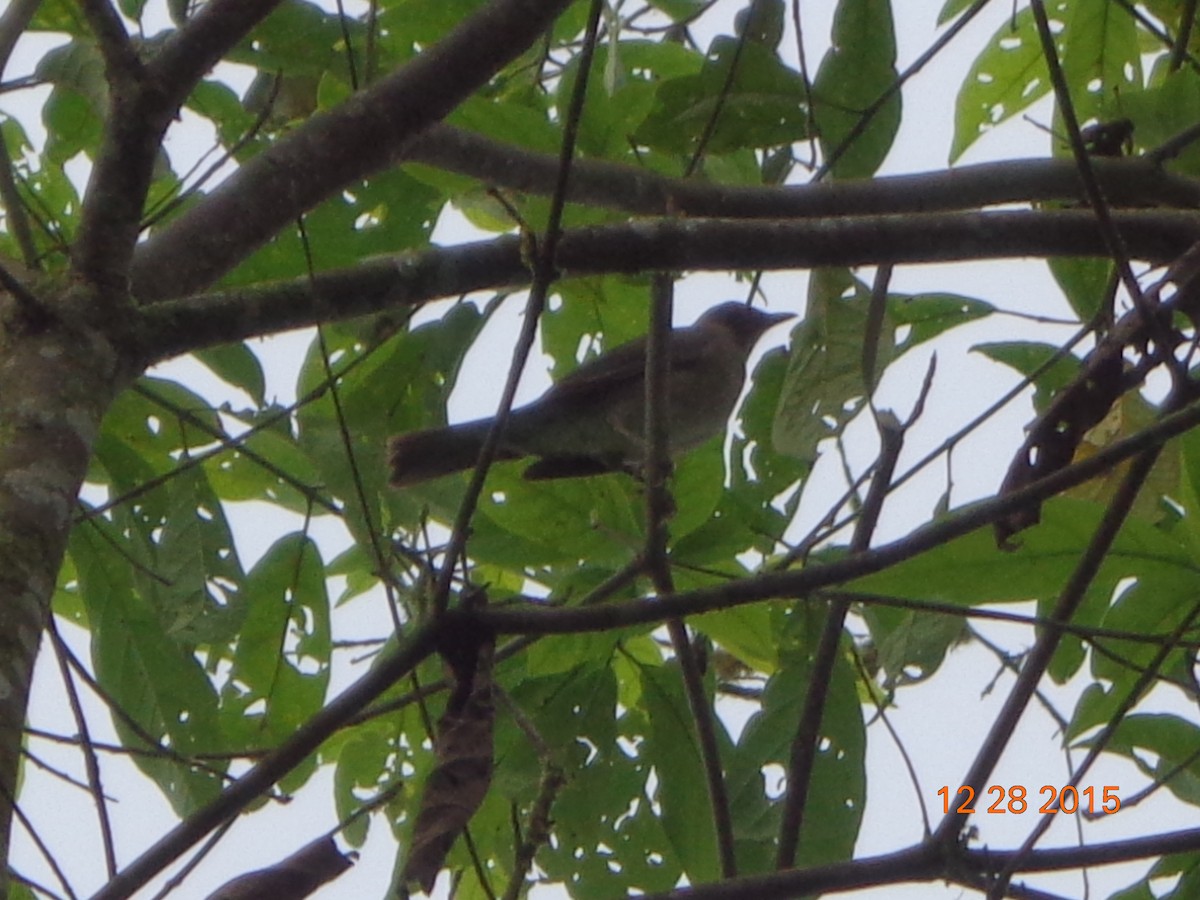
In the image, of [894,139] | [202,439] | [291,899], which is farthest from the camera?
[202,439]

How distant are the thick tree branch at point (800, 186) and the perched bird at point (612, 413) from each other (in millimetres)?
744

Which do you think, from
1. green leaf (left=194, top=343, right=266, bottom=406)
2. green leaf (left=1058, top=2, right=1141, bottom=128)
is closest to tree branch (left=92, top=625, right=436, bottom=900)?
Result: green leaf (left=194, top=343, right=266, bottom=406)

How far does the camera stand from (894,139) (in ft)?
10.7

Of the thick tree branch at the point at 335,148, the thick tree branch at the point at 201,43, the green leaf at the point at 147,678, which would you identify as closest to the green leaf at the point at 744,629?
the green leaf at the point at 147,678

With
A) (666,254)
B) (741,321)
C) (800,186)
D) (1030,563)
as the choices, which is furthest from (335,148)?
(741,321)

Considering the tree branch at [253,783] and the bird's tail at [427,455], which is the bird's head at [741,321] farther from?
the tree branch at [253,783]

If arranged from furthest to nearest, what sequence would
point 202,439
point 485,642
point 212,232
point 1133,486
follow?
1. point 202,439
2. point 212,232
3. point 1133,486
4. point 485,642

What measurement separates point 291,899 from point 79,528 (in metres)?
1.74

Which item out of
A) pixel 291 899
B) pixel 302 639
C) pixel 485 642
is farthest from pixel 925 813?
pixel 302 639

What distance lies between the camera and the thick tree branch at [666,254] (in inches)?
98.7

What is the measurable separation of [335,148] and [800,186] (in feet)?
3.13

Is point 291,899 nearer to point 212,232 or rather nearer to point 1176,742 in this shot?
point 212,232

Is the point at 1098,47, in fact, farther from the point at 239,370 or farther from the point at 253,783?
the point at 253,783

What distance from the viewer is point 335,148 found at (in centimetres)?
277
